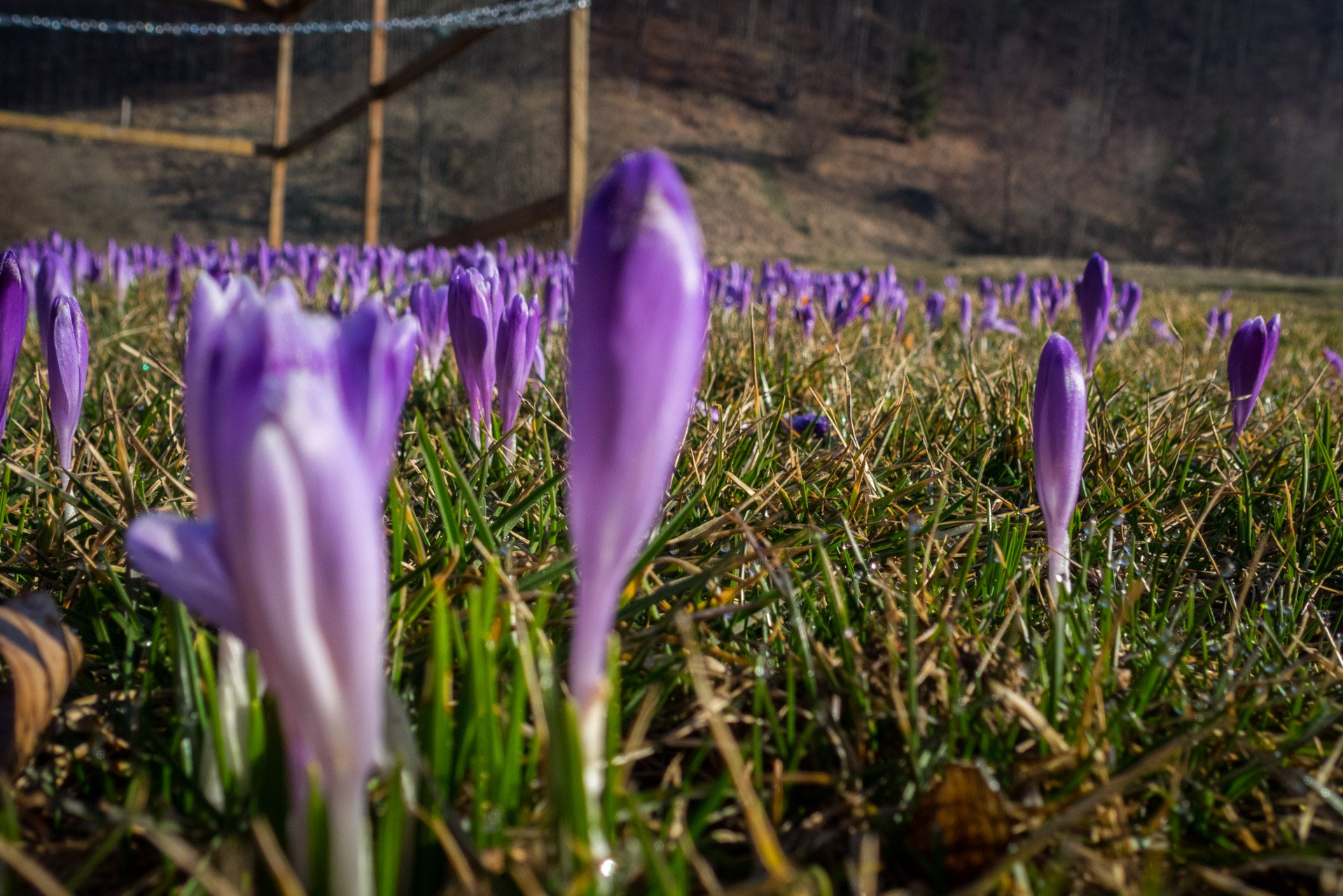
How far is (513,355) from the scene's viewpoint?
162cm

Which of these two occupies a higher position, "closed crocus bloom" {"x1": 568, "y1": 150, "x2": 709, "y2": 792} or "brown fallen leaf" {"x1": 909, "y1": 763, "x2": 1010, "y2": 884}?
"closed crocus bloom" {"x1": 568, "y1": 150, "x2": 709, "y2": 792}

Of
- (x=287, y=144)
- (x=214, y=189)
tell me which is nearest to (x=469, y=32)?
(x=287, y=144)

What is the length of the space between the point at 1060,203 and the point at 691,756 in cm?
4855

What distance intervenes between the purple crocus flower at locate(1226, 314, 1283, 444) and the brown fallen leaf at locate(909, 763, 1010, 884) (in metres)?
1.44

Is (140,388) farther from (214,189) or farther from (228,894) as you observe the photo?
(214,189)

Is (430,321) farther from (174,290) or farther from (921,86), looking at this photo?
(921,86)

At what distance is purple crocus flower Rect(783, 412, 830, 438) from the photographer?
6.91 feet

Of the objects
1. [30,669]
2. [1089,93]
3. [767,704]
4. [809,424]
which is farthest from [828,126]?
[30,669]

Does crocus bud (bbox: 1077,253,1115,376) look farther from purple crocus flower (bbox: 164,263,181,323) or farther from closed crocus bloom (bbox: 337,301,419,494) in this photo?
purple crocus flower (bbox: 164,263,181,323)

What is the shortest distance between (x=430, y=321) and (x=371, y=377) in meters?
1.88

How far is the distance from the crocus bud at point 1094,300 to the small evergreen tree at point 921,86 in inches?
1789

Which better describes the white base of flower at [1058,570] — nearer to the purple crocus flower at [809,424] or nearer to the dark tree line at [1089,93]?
the purple crocus flower at [809,424]

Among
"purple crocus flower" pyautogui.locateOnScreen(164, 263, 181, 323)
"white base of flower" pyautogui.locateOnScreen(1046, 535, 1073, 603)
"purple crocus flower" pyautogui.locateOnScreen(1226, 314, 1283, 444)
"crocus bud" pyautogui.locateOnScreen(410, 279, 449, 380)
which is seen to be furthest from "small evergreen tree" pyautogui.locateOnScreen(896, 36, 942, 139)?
"white base of flower" pyautogui.locateOnScreen(1046, 535, 1073, 603)

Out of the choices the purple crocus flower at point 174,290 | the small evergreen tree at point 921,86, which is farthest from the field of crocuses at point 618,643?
the small evergreen tree at point 921,86
